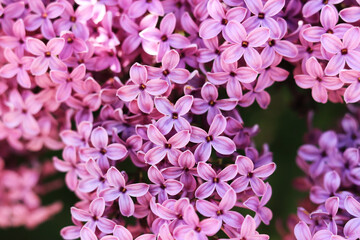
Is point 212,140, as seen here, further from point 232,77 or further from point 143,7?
point 143,7

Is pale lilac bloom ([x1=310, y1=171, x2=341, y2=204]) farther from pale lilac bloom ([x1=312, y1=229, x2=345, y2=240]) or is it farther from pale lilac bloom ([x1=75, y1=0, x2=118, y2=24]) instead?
pale lilac bloom ([x1=75, y1=0, x2=118, y2=24])

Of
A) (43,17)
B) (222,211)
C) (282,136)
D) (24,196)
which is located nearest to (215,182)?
(222,211)

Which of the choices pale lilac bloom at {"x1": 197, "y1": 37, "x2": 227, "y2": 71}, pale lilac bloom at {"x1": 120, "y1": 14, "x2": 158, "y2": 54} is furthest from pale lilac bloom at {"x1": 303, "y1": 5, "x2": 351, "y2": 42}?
pale lilac bloom at {"x1": 120, "y1": 14, "x2": 158, "y2": 54}

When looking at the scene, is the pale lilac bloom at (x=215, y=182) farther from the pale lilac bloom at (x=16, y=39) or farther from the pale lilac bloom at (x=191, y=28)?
the pale lilac bloom at (x=16, y=39)

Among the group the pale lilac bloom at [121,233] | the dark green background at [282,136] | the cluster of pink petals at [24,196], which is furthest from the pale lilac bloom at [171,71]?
the cluster of pink petals at [24,196]

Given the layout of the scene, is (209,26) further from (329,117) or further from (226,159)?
(329,117)
